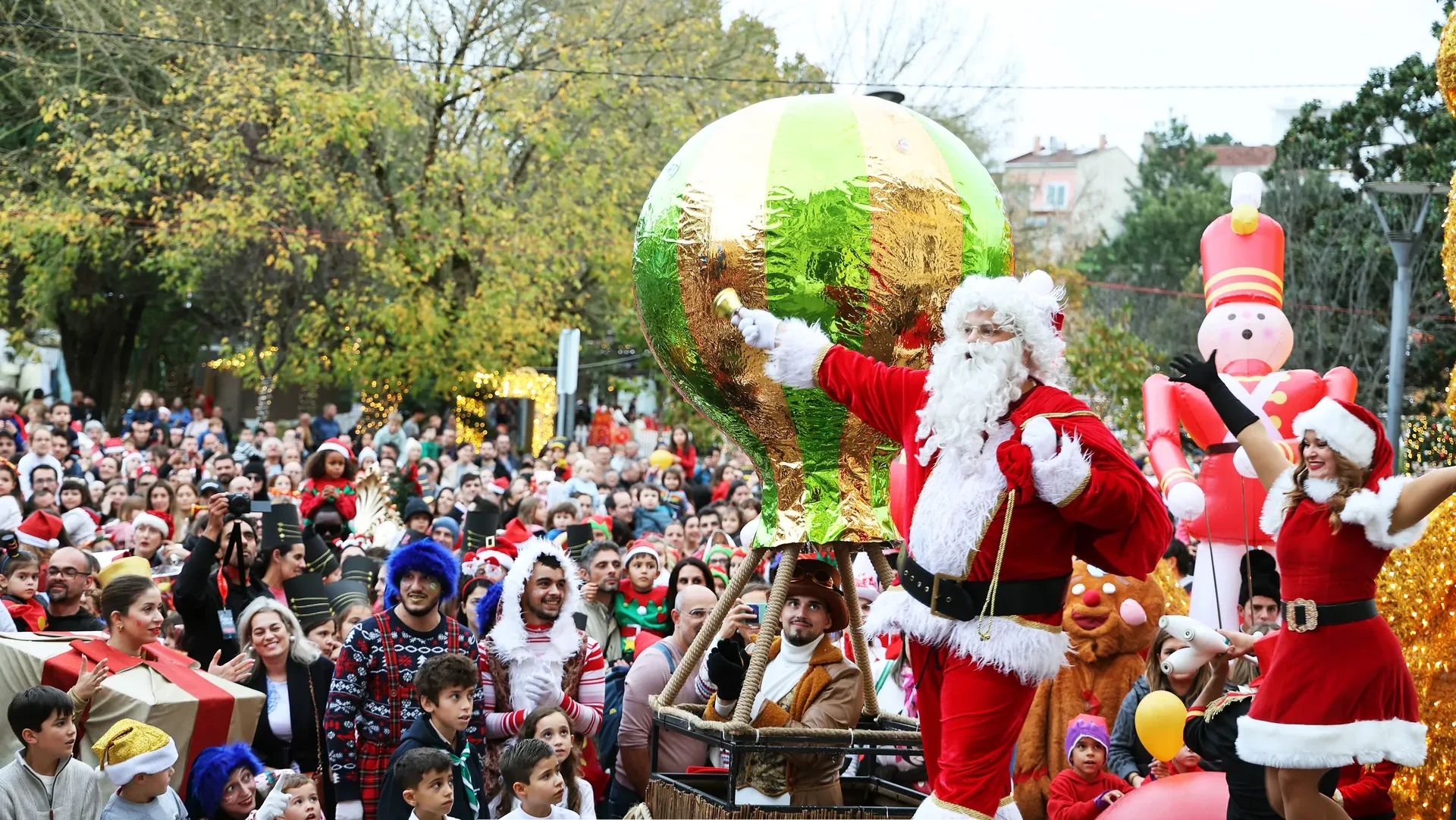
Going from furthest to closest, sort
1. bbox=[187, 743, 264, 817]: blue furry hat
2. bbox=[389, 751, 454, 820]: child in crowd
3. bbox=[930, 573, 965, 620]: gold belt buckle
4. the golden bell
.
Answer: bbox=[187, 743, 264, 817]: blue furry hat < bbox=[389, 751, 454, 820]: child in crowd < the golden bell < bbox=[930, 573, 965, 620]: gold belt buckle

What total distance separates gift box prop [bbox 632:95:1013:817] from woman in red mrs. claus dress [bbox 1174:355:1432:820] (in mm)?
1172

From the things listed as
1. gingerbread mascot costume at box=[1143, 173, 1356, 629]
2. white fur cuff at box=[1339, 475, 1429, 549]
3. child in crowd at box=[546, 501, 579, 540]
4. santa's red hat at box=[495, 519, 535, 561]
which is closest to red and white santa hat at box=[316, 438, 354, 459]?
santa's red hat at box=[495, 519, 535, 561]

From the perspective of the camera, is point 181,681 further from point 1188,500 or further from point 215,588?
point 1188,500

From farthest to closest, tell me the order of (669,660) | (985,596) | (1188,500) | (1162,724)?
1. (1188,500)
2. (669,660)
3. (1162,724)
4. (985,596)

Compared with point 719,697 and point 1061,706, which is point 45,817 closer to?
point 719,697

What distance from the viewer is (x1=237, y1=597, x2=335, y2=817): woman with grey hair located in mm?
6117

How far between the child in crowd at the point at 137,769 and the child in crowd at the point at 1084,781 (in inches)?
121

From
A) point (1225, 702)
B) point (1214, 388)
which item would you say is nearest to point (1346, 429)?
point (1214, 388)

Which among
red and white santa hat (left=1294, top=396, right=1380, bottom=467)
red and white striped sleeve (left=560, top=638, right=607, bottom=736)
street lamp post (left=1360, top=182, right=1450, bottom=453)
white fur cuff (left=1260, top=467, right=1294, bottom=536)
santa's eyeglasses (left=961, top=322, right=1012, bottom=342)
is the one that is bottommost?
red and white striped sleeve (left=560, top=638, right=607, bottom=736)

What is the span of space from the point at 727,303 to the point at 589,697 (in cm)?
221

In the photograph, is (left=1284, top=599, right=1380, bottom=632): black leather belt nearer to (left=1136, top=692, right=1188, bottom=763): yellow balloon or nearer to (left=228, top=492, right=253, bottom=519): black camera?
(left=1136, top=692, right=1188, bottom=763): yellow balloon

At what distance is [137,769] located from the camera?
5223mm

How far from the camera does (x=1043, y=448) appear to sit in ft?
14.3

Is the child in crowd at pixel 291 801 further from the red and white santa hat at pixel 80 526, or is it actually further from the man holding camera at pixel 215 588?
the red and white santa hat at pixel 80 526
